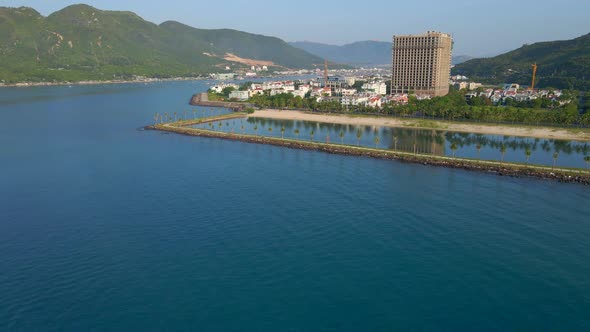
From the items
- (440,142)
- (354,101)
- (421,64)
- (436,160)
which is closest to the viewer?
(436,160)

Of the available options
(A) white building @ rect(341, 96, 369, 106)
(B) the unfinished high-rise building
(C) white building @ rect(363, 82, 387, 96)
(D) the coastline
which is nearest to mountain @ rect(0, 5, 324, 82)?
(D) the coastline

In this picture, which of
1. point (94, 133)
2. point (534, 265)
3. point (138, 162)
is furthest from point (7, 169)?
point (534, 265)

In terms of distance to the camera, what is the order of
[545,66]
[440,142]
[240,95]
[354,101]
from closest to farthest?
[440,142], [354,101], [240,95], [545,66]

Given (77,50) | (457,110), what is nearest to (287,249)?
(457,110)

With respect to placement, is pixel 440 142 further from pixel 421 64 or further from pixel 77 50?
pixel 77 50

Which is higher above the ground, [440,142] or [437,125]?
[437,125]

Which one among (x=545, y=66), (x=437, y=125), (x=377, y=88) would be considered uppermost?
(x=545, y=66)

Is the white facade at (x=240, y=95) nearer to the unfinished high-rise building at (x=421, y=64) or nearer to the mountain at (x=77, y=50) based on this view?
the unfinished high-rise building at (x=421, y=64)
